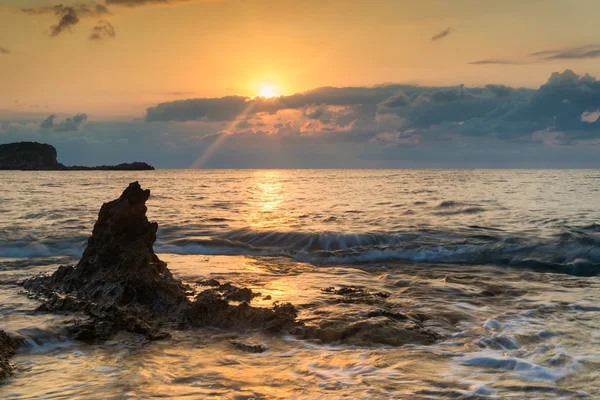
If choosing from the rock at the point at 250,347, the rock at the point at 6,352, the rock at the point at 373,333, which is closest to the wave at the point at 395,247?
the rock at the point at 373,333

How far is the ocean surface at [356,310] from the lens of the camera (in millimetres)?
4949

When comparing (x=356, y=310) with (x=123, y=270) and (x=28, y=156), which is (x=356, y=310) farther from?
(x=28, y=156)

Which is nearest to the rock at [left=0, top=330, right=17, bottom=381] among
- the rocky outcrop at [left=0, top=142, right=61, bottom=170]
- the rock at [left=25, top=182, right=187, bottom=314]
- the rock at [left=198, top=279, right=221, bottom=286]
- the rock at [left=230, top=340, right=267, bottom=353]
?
the rock at [left=25, top=182, right=187, bottom=314]

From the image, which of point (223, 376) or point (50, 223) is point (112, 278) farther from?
point (50, 223)

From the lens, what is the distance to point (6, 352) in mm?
5605

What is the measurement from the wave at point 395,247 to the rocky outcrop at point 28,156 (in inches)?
7877

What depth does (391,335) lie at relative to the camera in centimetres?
645

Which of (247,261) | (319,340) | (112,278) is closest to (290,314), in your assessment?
(319,340)

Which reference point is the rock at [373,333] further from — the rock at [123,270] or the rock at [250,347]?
the rock at [123,270]

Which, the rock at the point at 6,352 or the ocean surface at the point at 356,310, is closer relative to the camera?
the ocean surface at the point at 356,310

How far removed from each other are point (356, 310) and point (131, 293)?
3633 millimetres

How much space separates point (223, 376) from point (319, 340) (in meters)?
1.70

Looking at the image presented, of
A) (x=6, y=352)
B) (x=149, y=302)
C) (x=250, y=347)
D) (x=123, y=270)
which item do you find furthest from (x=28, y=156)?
(x=250, y=347)

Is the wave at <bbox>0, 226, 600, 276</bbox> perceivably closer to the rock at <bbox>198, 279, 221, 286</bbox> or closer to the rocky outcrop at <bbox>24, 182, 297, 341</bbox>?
the rock at <bbox>198, 279, 221, 286</bbox>
